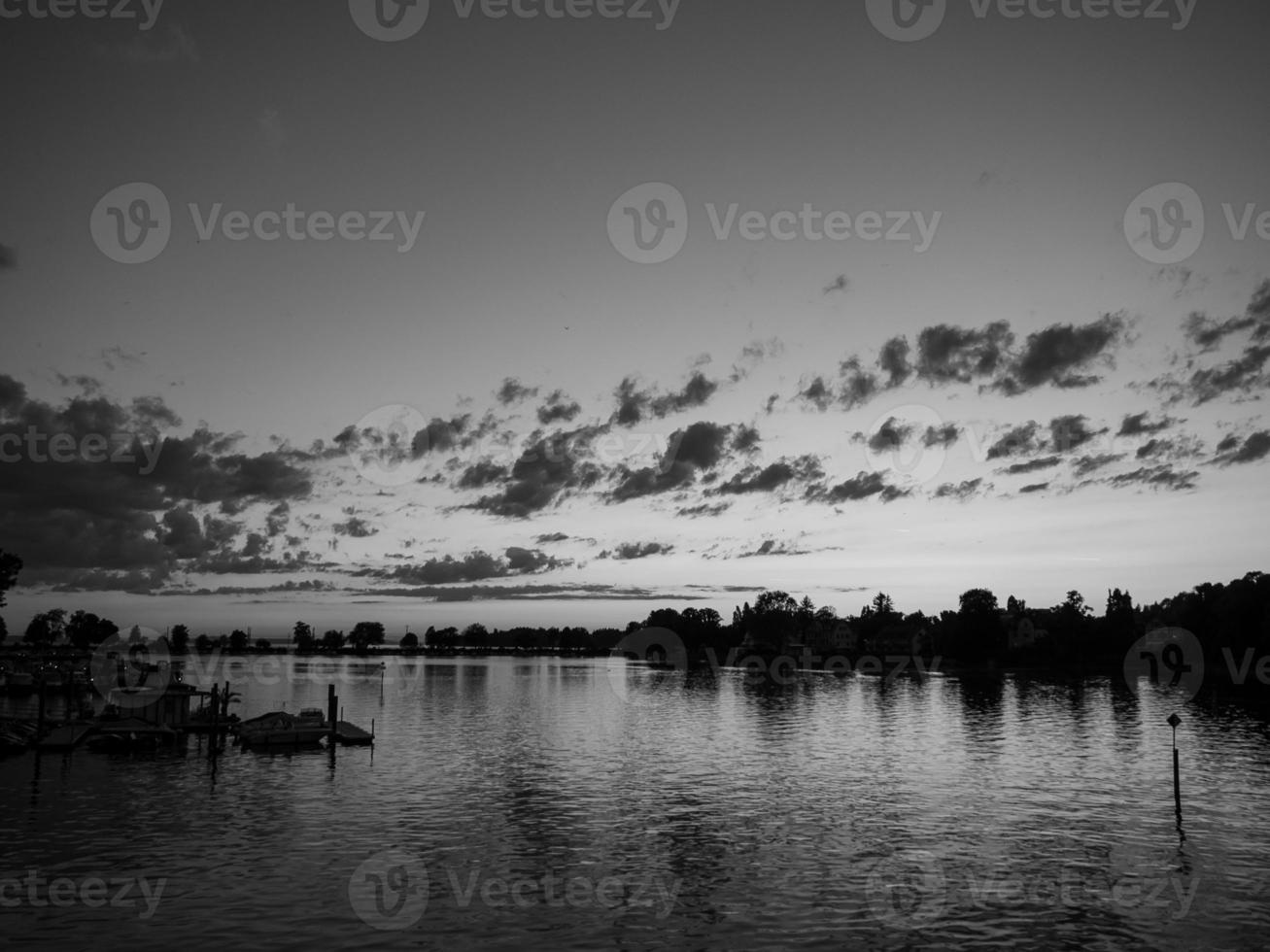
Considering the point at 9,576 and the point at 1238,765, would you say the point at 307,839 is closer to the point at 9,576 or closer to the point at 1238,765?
the point at 1238,765

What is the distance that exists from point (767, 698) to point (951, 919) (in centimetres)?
11310

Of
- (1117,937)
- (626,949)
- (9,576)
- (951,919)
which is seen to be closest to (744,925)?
(626,949)

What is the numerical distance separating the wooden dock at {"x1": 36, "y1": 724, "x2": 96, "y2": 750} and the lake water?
1.17 meters
